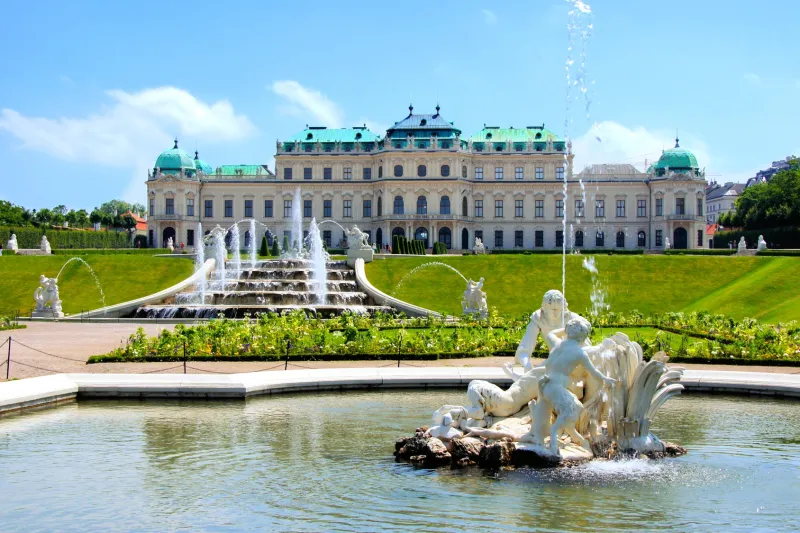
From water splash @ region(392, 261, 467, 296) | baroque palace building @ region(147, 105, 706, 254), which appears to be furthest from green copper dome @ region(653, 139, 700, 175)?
water splash @ region(392, 261, 467, 296)

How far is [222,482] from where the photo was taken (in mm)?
11594

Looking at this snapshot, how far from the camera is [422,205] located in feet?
287

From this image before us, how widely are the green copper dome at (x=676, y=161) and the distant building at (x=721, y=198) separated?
6059 cm

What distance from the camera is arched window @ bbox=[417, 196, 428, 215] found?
286 feet

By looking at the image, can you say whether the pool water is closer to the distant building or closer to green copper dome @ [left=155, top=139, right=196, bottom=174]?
green copper dome @ [left=155, top=139, right=196, bottom=174]

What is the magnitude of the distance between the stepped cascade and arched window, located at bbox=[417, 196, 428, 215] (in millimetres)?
36275

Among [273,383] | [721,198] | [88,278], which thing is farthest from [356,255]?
[721,198]

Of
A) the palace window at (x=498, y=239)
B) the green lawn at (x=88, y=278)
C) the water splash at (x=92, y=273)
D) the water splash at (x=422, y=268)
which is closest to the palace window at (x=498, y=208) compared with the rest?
the palace window at (x=498, y=239)

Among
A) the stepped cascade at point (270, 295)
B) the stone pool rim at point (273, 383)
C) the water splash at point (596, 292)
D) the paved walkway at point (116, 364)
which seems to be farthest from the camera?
the water splash at point (596, 292)

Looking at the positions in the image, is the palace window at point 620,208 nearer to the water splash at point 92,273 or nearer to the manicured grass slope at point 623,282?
the manicured grass slope at point 623,282

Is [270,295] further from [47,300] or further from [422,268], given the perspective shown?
[422,268]

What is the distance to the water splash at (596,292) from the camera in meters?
42.9

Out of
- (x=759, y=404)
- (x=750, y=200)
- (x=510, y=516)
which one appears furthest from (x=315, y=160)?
(x=510, y=516)

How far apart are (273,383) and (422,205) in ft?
231
